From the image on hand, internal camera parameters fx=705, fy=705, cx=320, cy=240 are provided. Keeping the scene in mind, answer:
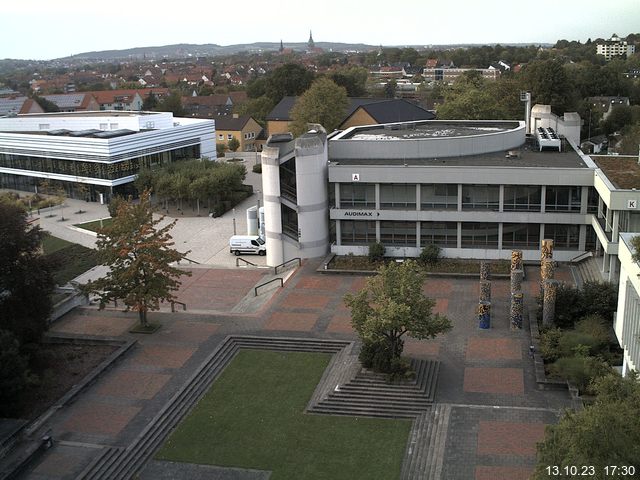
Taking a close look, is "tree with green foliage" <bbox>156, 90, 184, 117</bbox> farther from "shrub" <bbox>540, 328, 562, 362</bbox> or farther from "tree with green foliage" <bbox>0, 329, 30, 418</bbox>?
"shrub" <bbox>540, 328, 562, 362</bbox>

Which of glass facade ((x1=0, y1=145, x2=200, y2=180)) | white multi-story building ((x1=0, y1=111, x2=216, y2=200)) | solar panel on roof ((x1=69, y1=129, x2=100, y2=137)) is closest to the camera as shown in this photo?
glass facade ((x1=0, y1=145, x2=200, y2=180))

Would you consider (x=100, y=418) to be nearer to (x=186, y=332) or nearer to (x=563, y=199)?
(x=186, y=332)

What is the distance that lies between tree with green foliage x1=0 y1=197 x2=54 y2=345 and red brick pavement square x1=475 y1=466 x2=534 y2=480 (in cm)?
1767

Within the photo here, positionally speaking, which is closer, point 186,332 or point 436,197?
point 186,332

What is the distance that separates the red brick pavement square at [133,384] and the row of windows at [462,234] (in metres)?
17.6

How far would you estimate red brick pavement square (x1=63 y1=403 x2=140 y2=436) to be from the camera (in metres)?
24.5

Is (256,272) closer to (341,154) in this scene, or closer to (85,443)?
(341,154)

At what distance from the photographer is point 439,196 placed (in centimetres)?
4066

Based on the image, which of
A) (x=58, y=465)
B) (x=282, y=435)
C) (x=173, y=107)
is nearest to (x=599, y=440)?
(x=282, y=435)

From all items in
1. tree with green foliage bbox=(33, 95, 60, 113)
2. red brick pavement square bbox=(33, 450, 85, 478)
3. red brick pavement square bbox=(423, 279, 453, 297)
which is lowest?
red brick pavement square bbox=(33, 450, 85, 478)

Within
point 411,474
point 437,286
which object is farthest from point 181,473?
point 437,286

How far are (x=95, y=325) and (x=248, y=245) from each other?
46.2 feet

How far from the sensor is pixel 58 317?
34.7 m

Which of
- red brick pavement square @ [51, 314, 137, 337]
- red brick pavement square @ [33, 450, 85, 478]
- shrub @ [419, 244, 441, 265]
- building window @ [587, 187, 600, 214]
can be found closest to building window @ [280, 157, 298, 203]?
shrub @ [419, 244, 441, 265]
